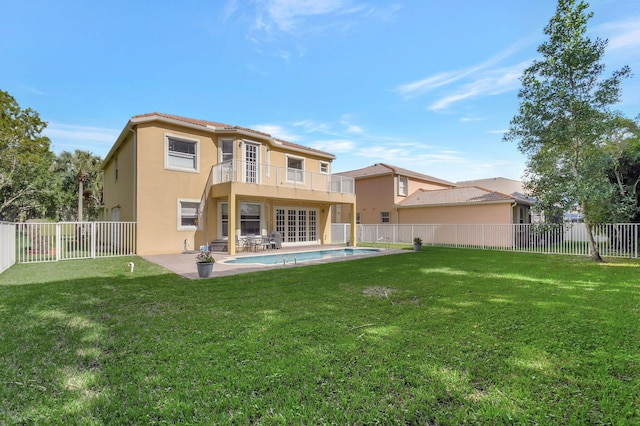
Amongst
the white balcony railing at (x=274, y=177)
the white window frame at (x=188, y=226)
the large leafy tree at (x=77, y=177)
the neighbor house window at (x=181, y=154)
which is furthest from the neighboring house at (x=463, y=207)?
the large leafy tree at (x=77, y=177)

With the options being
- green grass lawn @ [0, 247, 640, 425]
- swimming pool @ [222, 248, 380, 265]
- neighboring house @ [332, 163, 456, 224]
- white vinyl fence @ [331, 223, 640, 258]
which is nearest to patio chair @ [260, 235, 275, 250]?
swimming pool @ [222, 248, 380, 265]

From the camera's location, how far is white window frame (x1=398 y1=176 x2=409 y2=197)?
2578 centimetres

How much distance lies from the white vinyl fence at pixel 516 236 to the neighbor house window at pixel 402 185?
13.4ft

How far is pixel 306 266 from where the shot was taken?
34.6 ft

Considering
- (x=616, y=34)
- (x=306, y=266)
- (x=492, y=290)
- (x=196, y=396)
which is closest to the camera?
(x=196, y=396)

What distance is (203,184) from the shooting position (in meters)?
15.4

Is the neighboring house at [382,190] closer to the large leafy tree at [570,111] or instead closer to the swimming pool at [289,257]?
the swimming pool at [289,257]

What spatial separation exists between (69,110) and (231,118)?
1026 centimetres

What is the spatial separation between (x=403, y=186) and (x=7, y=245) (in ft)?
79.4

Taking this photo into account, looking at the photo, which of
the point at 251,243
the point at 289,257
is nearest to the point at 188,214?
the point at 251,243

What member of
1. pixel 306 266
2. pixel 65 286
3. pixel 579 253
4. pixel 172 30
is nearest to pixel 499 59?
pixel 579 253

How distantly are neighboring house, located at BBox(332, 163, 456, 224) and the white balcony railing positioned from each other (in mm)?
6518

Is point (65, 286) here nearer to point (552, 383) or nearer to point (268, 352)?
point (268, 352)

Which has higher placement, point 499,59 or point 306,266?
point 499,59
